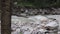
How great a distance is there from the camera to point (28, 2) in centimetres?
977

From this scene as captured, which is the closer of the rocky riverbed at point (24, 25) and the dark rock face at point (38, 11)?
the rocky riverbed at point (24, 25)

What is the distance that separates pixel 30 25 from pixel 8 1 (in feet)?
14.7

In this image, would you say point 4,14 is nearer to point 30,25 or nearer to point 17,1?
point 30,25

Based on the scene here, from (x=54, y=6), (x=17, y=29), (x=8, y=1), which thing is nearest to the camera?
(x=8, y=1)

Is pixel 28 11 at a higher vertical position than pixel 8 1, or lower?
lower

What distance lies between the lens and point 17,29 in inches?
206

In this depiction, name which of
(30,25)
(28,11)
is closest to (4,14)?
(30,25)

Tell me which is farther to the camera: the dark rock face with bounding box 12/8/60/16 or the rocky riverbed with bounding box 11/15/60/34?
the dark rock face with bounding box 12/8/60/16

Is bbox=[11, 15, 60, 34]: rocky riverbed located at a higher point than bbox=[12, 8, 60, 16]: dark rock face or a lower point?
higher

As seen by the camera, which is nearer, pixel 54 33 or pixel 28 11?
pixel 54 33

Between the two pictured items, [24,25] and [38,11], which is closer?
[24,25]

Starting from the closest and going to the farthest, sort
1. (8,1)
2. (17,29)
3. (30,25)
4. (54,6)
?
(8,1), (17,29), (30,25), (54,6)

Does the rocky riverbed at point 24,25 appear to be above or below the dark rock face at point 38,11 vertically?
above

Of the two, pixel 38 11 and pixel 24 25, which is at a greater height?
pixel 24 25
